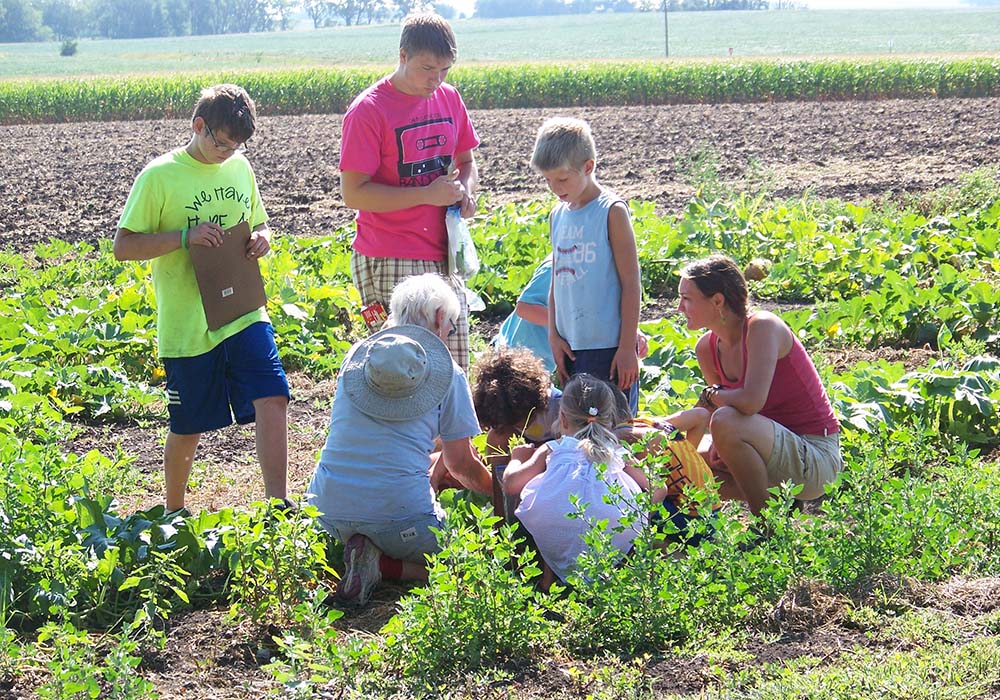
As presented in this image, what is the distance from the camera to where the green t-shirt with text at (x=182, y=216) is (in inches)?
171

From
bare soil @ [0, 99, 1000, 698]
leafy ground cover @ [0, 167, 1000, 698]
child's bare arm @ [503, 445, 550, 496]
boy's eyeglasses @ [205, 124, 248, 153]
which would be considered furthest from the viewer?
boy's eyeglasses @ [205, 124, 248, 153]

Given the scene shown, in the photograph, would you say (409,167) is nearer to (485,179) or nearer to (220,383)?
(220,383)

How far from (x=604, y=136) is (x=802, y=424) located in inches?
733

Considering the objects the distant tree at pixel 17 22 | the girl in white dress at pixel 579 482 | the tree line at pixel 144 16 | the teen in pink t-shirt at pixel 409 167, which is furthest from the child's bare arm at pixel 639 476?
the distant tree at pixel 17 22

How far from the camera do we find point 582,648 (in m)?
3.32

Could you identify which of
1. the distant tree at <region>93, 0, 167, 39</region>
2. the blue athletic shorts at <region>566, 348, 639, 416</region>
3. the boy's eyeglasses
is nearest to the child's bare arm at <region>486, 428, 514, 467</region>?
the blue athletic shorts at <region>566, 348, 639, 416</region>

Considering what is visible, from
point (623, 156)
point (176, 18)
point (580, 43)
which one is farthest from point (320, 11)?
point (623, 156)

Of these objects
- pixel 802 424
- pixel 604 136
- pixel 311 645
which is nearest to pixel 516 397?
pixel 802 424

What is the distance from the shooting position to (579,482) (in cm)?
383

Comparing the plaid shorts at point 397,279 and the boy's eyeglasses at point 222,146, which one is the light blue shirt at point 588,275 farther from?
the boy's eyeglasses at point 222,146

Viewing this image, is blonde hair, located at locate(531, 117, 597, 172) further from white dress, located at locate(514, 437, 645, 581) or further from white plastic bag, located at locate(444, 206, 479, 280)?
white dress, located at locate(514, 437, 645, 581)

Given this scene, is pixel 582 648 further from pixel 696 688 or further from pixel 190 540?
pixel 190 540

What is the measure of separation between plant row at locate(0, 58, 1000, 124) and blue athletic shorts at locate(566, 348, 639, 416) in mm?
29398

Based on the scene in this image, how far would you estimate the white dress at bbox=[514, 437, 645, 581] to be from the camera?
12.5ft
